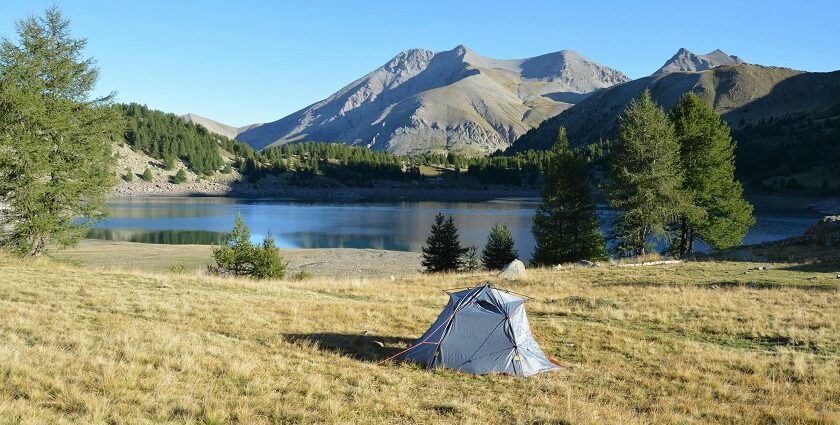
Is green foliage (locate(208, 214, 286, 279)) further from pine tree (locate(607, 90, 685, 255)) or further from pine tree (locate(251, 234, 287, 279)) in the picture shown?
pine tree (locate(607, 90, 685, 255))

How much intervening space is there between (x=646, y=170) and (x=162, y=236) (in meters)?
71.5

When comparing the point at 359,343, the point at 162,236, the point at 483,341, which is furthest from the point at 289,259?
the point at 483,341

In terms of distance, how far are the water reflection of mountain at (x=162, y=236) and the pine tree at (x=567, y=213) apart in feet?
163

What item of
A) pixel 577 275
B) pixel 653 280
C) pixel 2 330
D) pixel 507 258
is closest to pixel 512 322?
pixel 2 330

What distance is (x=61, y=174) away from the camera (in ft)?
95.6

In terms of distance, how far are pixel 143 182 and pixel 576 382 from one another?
203 metres

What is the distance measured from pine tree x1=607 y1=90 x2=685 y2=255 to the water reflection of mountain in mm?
55924

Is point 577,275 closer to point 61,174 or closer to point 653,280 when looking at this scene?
point 653,280

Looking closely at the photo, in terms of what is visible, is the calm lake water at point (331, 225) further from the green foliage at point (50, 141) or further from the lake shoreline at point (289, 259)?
the green foliage at point (50, 141)

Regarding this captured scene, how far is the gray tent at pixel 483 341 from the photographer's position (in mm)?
14000

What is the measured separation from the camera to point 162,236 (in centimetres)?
8306

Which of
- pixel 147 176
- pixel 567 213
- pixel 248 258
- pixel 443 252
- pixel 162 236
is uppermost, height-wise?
pixel 147 176

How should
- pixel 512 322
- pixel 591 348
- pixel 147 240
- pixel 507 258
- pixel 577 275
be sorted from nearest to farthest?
1. pixel 512 322
2. pixel 591 348
3. pixel 577 275
4. pixel 507 258
5. pixel 147 240

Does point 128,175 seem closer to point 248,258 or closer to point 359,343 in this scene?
point 248,258
